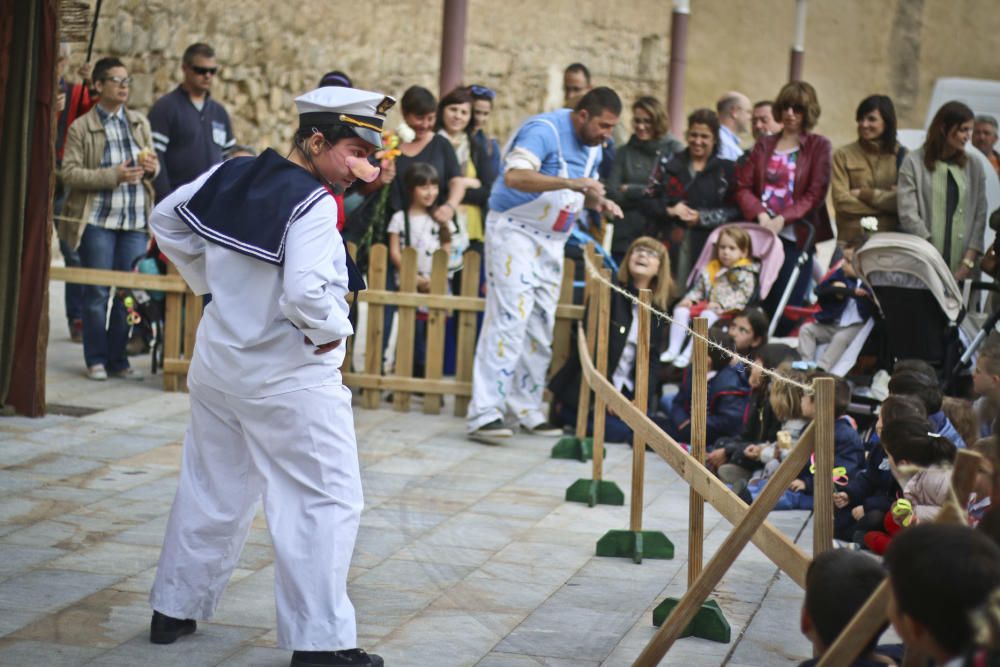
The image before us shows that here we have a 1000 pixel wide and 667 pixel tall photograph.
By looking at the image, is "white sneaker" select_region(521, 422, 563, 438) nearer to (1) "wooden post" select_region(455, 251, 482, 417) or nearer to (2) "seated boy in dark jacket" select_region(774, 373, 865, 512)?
(1) "wooden post" select_region(455, 251, 482, 417)

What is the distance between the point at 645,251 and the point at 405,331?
1.61 m

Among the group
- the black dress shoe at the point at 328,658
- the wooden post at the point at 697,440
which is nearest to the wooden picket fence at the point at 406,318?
the wooden post at the point at 697,440

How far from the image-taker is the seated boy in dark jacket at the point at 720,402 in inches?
302

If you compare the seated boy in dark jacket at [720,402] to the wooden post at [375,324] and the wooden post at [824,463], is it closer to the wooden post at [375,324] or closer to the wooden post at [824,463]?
the wooden post at [375,324]

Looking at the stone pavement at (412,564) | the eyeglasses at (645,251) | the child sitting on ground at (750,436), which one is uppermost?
the eyeglasses at (645,251)

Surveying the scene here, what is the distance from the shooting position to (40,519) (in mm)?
5945

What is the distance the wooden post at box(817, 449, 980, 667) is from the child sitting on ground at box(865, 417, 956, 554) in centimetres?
228

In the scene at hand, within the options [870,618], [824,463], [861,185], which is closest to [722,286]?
[861,185]

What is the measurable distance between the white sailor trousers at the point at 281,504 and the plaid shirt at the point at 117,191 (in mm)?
4996

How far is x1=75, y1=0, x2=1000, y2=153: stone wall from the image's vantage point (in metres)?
18.9

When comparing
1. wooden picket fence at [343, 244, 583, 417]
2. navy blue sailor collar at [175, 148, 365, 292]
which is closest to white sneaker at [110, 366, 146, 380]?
wooden picket fence at [343, 244, 583, 417]

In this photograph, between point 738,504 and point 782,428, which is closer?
point 738,504

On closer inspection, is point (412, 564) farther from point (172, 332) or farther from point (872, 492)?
point (172, 332)

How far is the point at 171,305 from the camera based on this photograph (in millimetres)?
9016
